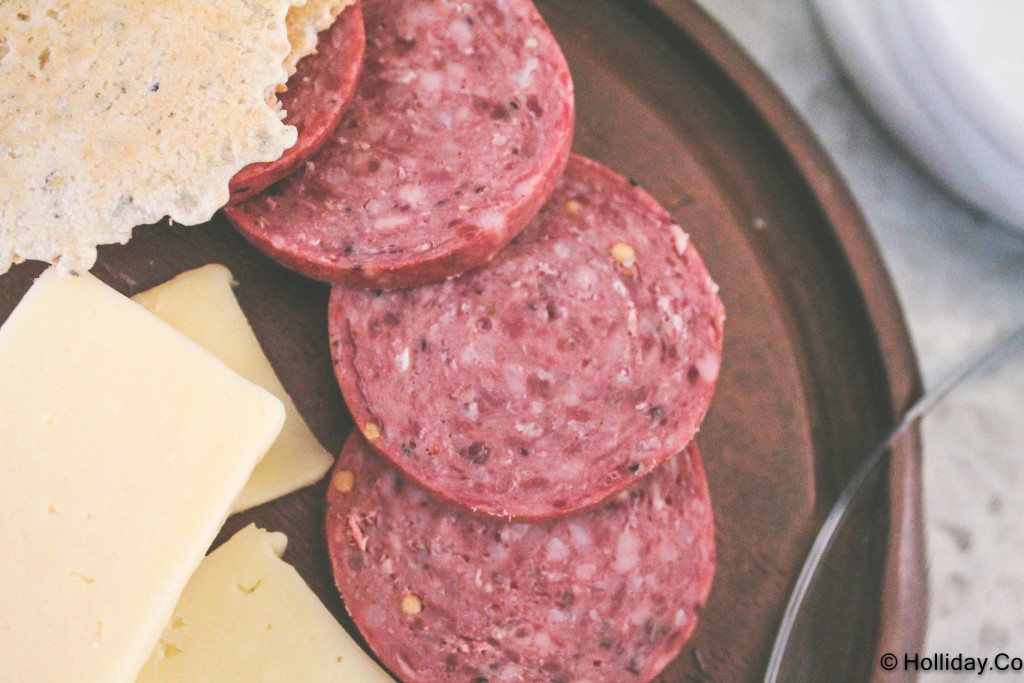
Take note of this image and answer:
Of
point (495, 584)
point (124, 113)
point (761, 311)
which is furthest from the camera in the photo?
point (761, 311)

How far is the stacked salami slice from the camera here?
146 cm

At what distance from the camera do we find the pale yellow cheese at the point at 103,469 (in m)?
1.32

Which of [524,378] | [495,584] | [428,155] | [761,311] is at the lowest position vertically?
[495,584]

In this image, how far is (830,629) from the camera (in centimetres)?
180

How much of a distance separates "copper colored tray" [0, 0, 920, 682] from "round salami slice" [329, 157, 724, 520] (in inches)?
14.5

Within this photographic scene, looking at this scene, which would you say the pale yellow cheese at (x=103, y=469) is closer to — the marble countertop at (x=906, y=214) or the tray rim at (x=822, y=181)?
the tray rim at (x=822, y=181)

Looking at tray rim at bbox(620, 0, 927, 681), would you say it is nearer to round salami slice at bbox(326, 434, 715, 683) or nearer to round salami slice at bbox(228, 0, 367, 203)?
round salami slice at bbox(326, 434, 715, 683)

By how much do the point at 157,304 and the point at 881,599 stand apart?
1688 millimetres

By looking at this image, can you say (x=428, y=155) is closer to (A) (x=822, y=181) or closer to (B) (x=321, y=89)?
(B) (x=321, y=89)

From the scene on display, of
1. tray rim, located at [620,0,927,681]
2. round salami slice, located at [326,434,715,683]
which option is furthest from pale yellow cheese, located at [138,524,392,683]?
tray rim, located at [620,0,927,681]

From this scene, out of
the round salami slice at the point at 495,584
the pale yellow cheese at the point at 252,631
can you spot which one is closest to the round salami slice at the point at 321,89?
the round salami slice at the point at 495,584

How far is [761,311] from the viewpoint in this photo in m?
1.90

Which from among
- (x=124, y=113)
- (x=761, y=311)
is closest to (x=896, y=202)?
(x=761, y=311)

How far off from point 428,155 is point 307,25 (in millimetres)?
308
